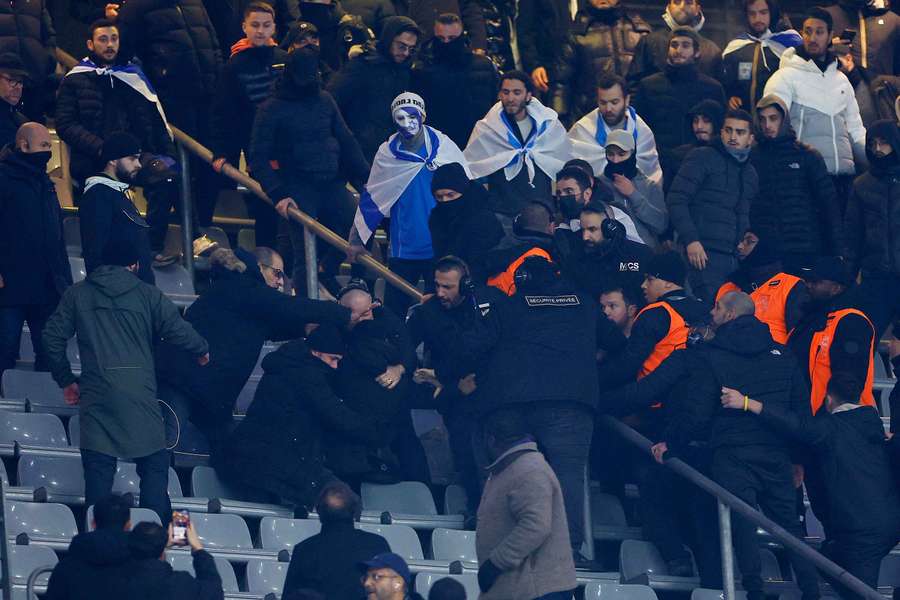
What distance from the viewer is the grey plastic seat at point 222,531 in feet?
36.0

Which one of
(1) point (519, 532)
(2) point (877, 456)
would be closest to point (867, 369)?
(2) point (877, 456)

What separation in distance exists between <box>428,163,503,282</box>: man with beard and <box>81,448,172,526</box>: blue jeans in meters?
2.41

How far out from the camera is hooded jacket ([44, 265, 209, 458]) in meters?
10.7

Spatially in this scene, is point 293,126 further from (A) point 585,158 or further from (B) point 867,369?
(B) point 867,369

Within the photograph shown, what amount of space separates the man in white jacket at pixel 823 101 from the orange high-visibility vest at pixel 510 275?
10.2 feet

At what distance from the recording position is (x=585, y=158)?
13812 millimetres

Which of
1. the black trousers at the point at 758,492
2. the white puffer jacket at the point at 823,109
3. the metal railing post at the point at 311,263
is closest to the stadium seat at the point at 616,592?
the black trousers at the point at 758,492

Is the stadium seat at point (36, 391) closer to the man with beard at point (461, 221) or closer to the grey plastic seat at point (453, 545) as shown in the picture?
the grey plastic seat at point (453, 545)

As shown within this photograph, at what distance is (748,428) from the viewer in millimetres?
11547

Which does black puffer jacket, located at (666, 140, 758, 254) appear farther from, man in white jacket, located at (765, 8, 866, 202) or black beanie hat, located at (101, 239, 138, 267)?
black beanie hat, located at (101, 239, 138, 267)

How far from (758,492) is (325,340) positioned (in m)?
2.37

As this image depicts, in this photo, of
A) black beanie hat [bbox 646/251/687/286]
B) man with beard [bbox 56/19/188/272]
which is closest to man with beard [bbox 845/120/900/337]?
black beanie hat [bbox 646/251/687/286]

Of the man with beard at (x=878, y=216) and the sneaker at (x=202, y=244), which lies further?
the man with beard at (x=878, y=216)

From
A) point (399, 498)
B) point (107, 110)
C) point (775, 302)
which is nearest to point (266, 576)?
point (399, 498)
